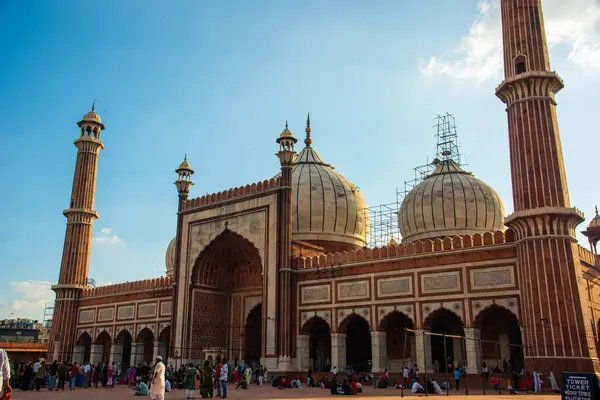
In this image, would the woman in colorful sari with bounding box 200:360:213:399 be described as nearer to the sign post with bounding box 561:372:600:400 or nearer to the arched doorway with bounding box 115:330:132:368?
the sign post with bounding box 561:372:600:400

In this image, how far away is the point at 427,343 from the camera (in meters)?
16.2

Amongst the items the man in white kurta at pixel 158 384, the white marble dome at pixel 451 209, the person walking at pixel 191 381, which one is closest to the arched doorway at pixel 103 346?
the white marble dome at pixel 451 209

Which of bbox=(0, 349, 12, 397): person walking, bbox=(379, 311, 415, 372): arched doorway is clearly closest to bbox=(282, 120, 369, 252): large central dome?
bbox=(379, 311, 415, 372): arched doorway

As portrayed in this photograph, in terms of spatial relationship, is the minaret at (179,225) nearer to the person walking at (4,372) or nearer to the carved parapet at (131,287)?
the carved parapet at (131,287)

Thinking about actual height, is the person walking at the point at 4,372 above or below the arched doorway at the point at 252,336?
below

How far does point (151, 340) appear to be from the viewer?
25.0 meters

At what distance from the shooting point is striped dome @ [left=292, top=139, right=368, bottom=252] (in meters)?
23.1

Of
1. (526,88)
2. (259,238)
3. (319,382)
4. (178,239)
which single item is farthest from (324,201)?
(526,88)

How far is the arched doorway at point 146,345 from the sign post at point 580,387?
19315 mm

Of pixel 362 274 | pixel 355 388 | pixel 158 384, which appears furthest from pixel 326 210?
pixel 158 384

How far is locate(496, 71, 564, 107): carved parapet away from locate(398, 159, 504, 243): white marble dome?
20.4 ft

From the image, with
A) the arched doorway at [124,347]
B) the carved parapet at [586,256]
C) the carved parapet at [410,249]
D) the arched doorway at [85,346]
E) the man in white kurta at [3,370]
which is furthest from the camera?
the arched doorway at [85,346]

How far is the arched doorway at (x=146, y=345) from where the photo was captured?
2408 cm

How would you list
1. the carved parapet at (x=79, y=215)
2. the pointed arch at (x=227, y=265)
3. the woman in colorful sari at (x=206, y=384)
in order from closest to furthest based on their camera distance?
the woman in colorful sari at (x=206, y=384), the pointed arch at (x=227, y=265), the carved parapet at (x=79, y=215)
